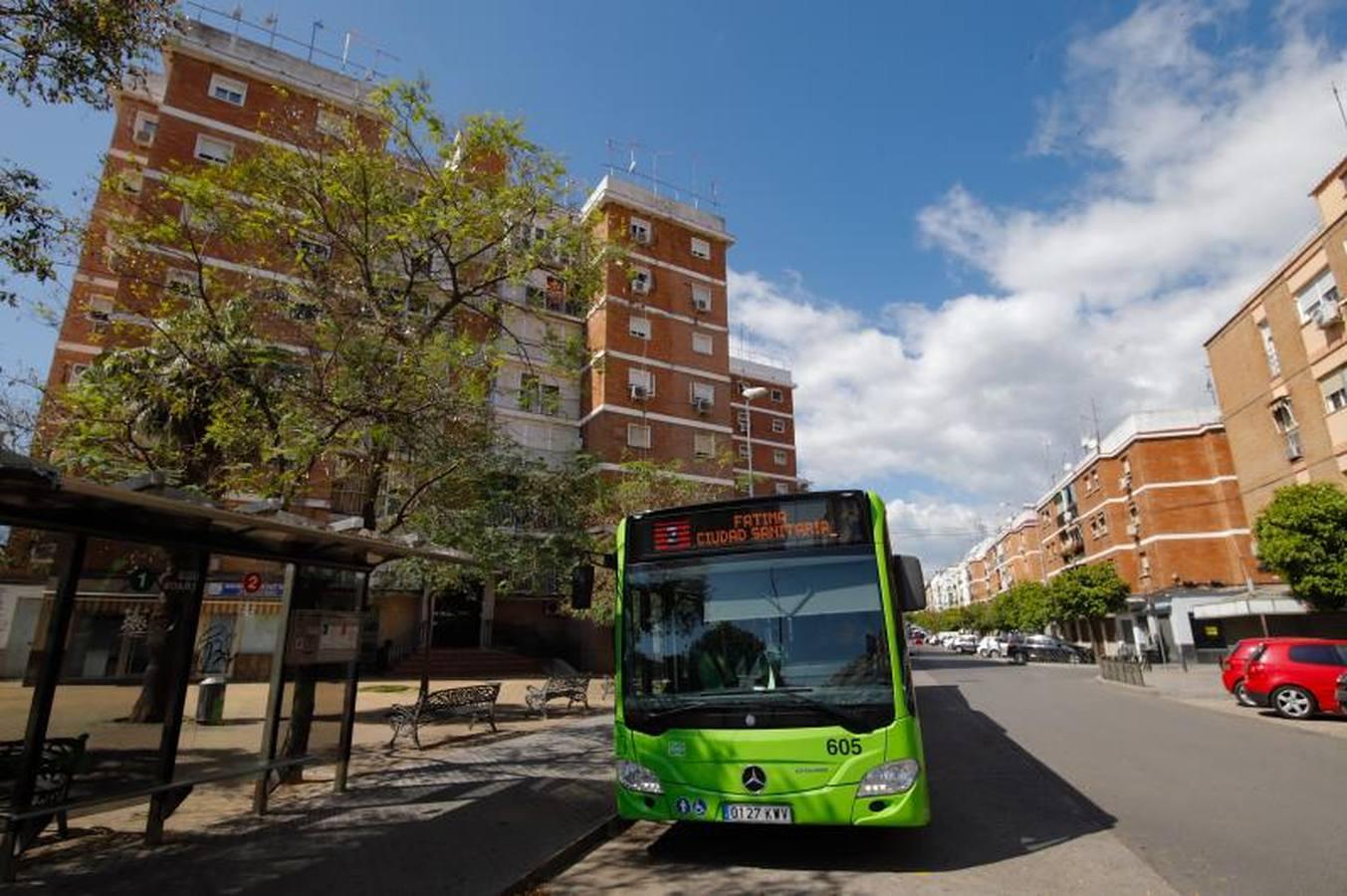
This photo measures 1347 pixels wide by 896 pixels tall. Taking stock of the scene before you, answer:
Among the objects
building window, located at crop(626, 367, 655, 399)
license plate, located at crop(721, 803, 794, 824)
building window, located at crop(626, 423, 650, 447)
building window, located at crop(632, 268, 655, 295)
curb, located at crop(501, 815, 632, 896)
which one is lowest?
curb, located at crop(501, 815, 632, 896)

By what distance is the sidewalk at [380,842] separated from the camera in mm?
5090

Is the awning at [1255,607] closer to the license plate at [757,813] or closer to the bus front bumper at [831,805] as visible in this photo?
the bus front bumper at [831,805]

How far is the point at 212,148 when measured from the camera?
90.4 ft

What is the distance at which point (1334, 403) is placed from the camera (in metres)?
25.9

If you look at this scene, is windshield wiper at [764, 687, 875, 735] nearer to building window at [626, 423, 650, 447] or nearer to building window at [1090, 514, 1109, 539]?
building window at [626, 423, 650, 447]

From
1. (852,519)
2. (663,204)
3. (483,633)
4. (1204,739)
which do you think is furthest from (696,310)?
(852,519)

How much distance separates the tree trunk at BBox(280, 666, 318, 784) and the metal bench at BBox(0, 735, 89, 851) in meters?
2.41

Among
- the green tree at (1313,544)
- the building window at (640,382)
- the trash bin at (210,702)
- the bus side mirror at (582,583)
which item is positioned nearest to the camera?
the bus side mirror at (582,583)

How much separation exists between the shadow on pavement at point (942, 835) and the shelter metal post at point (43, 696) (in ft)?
15.0

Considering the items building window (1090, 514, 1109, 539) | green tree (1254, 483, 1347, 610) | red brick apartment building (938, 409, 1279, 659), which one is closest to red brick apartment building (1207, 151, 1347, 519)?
green tree (1254, 483, 1347, 610)

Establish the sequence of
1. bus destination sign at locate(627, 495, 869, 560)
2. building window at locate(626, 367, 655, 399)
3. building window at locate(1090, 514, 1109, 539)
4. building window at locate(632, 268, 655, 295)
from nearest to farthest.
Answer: bus destination sign at locate(627, 495, 869, 560) < building window at locate(626, 367, 655, 399) < building window at locate(632, 268, 655, 295) < building window at locate(1090, 514, 1109, 539)

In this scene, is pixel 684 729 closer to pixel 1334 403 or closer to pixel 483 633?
pixel 483 633

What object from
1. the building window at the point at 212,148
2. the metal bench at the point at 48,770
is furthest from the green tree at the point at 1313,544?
the building window at the point at 212,148

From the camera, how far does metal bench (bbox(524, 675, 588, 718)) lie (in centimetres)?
1595
